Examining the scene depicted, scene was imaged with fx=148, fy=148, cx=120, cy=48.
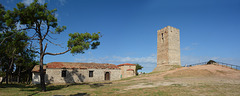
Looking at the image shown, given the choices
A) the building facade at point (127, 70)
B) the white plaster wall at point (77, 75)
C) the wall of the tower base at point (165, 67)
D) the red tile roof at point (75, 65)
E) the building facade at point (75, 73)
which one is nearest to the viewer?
the white plaster wall at point (77, 75)

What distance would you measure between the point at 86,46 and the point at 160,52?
2436 centimetres

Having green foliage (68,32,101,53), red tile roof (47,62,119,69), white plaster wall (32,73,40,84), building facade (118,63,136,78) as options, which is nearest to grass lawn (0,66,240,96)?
green foliage (68,32,101,53)

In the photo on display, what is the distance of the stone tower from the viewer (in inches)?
1362

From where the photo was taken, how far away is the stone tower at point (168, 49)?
34.6 meters

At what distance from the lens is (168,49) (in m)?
34.5

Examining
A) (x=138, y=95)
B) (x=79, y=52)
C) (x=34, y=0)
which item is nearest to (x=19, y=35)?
(x=34, y=0)

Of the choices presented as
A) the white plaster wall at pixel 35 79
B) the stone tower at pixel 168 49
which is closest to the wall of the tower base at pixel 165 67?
the stone tower at pixel 168 49

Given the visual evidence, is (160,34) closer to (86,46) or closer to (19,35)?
(86,46)

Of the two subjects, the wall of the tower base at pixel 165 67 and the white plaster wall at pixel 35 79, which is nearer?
the white plaster wall at pixel 35 79

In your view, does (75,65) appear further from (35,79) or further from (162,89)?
(162,89)

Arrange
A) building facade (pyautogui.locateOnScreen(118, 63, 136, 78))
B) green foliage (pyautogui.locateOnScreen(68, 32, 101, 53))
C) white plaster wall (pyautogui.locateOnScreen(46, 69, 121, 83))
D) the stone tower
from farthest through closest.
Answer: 1. building facade (pyautogui.locateOnScreen(118, 63, 136, 78))
2. the stone tower
3. white plaster wall (pyautogui.locateOnScreen(46, 69, 121, 83))
4. green foliage (pyautogui.locateOnScreen(68, 32, 101, 53))

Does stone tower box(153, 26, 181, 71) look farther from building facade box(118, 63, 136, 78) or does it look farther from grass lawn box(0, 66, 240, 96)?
grass lawn box(0, 66, 240, 96)

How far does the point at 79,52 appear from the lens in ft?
58.0

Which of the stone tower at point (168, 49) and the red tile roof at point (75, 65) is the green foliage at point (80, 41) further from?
the stone tower at point (168, 49)
